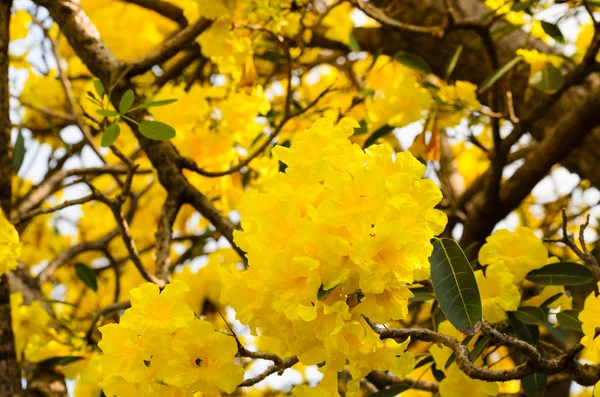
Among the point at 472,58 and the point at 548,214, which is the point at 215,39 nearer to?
the point at 472,58

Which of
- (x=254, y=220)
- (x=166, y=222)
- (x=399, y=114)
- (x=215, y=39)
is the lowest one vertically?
(x=254, y=220)

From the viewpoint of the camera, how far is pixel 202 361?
0.93 metres

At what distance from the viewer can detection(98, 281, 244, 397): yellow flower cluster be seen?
914mm

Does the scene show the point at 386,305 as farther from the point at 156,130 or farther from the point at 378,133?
the point at 378,133

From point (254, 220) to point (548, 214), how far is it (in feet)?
7.59

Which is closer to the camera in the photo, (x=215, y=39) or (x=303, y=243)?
(x=303, y=243)

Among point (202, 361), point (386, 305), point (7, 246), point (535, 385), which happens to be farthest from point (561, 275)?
point (7, 246)

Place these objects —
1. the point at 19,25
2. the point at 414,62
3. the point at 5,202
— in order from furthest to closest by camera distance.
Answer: the point at 19,25, the point at 414,62, the point at 5,202

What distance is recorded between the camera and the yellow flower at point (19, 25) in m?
2.92

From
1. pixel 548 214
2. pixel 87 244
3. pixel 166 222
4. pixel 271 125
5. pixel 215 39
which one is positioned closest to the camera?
pixel 166 222

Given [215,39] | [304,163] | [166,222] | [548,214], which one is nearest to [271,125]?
[215,39]

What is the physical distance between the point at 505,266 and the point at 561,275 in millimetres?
111

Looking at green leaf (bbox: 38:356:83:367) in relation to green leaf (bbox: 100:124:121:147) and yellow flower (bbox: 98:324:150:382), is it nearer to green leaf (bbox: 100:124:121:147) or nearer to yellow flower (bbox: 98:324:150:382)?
green leaf (bbox: 100:124:121:147)

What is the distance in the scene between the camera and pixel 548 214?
2.94m
